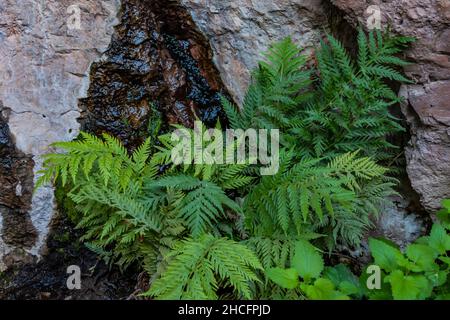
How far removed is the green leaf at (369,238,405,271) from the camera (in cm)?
246

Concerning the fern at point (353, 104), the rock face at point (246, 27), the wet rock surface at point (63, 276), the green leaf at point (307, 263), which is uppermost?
the rock face at point (246, 27)

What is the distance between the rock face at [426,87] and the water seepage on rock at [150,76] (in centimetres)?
117

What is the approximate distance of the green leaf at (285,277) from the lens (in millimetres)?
2359

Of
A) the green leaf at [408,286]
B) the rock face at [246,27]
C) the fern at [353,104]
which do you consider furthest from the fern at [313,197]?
the rock face at [246,27]

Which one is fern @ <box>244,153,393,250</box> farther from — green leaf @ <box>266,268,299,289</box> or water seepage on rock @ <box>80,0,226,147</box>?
water seepage on rock @ <box>80,0,226,147</box>

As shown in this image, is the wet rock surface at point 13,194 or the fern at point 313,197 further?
the wet rock surface at point 13,194

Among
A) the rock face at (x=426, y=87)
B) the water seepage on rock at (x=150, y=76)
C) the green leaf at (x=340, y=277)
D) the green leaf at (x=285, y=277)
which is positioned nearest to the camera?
the green leaf at (x=285, y=277)

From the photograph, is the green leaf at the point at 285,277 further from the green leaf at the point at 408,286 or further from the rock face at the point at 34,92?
the rock face at the point at 34,92

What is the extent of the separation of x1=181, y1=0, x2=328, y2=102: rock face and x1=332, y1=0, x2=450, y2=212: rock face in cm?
33

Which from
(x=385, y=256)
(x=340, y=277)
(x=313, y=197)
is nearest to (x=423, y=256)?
(x=385, y=256)

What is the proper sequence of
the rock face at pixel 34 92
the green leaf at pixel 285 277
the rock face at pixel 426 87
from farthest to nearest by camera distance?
the rock face at pixel 34 92, the rock face at pixel 426 87, the green leaf at pixel 285 277

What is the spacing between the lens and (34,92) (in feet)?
10.5

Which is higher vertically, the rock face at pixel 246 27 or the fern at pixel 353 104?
the rock face at pixel 246 27
